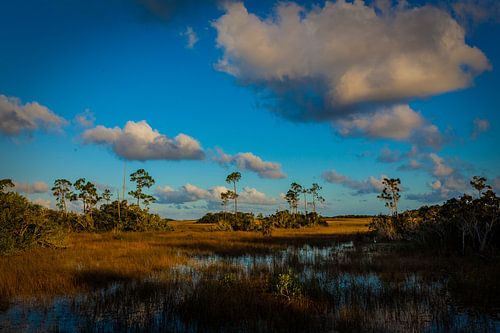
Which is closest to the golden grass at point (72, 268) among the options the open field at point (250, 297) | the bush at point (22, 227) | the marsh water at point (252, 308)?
the open field at point (250, 297)

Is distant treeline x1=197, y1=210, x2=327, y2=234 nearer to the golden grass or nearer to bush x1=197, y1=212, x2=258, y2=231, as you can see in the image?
bush x1=197, y1=212, x2=258, y2=231

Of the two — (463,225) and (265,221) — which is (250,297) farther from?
(265,221)

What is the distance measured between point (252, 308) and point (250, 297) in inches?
30.5

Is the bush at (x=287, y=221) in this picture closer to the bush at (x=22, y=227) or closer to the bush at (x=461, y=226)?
the bush at (x=461, y=226)

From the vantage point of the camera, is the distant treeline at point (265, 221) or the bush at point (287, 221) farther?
the bush at point (287, 221)

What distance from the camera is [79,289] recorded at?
1103 cm

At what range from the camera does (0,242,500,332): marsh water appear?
25.0 feet

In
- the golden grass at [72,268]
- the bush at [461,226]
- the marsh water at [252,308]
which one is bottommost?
the marsh water at [252,308]

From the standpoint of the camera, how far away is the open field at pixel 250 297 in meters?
7.79

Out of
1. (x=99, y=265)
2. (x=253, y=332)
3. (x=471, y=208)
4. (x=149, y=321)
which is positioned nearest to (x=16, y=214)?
(x=99, y=265)

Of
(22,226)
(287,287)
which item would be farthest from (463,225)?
(22,226)

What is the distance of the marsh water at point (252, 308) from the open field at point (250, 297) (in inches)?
1.0

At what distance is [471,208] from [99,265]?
57.5 ft

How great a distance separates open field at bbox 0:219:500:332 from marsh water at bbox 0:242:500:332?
0.08 ft
